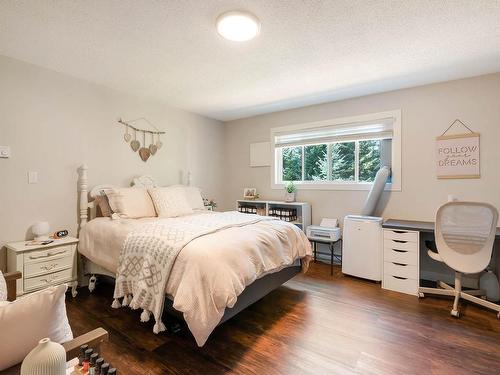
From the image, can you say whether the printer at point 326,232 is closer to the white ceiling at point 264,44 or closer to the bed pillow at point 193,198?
the bed pillow at point 193,198

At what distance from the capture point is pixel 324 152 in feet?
13.3

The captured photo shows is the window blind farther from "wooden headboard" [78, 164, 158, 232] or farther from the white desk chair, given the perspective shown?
"wooden headboard" [78, 164, 158, 232]

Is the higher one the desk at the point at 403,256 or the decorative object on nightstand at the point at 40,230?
the decorative object on nightstand at the point at 40,230

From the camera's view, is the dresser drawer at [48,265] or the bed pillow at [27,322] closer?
the bed pillow at [27,322]

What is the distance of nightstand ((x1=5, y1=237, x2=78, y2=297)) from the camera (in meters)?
2.31

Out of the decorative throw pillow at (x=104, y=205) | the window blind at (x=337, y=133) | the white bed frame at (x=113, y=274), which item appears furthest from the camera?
the window blind at (x=337, y=133)

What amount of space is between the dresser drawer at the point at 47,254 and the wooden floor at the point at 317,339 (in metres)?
0.48

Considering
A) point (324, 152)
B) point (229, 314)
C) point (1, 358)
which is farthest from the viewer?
point (324, 152)

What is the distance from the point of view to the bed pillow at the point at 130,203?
117 inches

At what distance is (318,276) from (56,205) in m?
3.16

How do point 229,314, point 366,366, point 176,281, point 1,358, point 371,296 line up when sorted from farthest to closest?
point 371,296 → point 229,314 → point 176,281 → point 366,366 → point 1,358

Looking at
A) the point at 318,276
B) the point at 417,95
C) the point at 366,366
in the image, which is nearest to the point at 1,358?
the point at 366,366

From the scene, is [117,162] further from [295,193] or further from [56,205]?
[295,193]

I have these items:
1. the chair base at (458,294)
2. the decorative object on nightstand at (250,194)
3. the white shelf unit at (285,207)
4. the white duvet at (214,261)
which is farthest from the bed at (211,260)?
the decorative object on nightstand at (250,194)
